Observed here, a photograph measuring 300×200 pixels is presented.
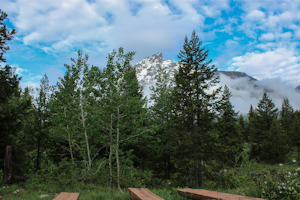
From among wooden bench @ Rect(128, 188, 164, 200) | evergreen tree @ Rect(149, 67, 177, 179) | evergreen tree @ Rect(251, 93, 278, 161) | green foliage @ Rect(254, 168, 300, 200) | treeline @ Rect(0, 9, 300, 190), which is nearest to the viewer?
wooden bench @ Rect(128, 188, 164, 200)

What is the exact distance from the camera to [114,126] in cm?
1030

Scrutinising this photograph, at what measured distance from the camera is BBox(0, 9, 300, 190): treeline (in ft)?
31.2

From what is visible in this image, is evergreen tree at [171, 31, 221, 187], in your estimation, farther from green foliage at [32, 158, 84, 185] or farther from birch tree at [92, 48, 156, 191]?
green foliage at [32, 158, 84, 185]

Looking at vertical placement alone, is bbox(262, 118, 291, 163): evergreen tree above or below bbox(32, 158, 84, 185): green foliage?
below

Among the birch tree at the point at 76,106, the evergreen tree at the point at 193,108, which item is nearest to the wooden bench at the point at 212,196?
the birch tree at the point at 76,106

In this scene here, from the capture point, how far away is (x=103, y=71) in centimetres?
995

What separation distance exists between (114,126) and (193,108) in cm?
728

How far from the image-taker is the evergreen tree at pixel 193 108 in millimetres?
14859

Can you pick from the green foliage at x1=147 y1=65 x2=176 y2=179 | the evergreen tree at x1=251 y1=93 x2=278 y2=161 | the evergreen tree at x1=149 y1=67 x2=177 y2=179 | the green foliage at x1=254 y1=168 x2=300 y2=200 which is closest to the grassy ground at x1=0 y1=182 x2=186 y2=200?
the green foliage at x1=254 y1=168 x2=300 y2=200

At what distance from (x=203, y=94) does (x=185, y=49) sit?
4674 millimetres

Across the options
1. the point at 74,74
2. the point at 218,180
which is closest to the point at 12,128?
the point at 74,74

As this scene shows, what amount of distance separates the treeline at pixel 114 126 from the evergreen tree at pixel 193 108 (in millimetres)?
80

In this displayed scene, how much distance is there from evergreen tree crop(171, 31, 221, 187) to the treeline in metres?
0.08

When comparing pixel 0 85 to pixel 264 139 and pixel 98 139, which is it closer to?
pixel 98 139
